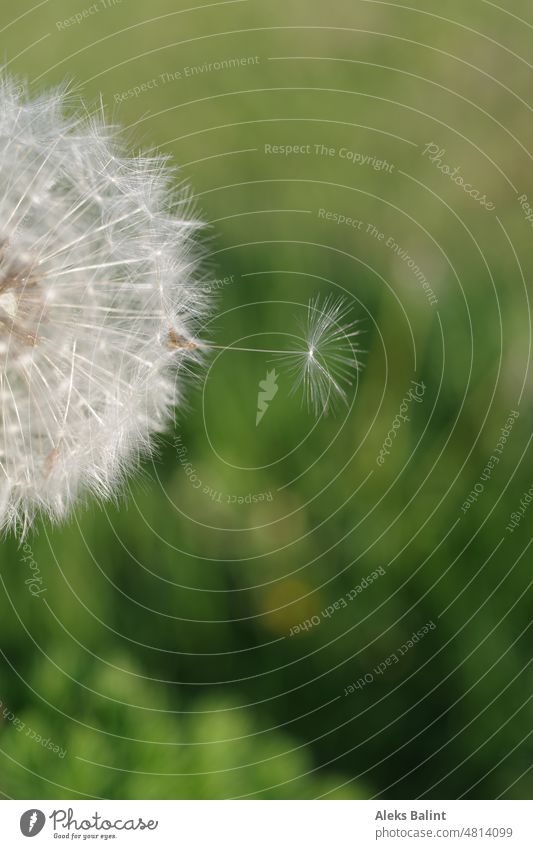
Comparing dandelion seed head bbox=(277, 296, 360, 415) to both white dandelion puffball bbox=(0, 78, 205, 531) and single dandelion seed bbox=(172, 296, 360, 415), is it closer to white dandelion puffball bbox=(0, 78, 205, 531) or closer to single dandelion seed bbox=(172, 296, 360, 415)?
single dandelion seed bbox=(172, 296, 360, 415)

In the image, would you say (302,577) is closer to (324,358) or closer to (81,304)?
(324,358)

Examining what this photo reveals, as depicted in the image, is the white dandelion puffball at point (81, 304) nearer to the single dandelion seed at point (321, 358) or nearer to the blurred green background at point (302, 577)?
the blurred green background at point (302, 577)

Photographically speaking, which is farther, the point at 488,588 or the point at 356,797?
the point at 488,588

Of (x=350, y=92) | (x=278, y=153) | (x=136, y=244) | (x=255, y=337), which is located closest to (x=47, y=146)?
(x=136, y=244)

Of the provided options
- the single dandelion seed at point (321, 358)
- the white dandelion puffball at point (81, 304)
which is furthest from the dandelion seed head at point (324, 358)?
the white dandelion puffball at point (81, 304)

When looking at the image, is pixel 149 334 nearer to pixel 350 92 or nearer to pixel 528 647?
pixel 528 647

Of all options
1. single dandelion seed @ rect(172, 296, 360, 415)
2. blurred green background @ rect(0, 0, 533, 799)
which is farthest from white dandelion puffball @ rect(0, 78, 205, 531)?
single dandelion seed @ rect(172, 296, 360, 415)
